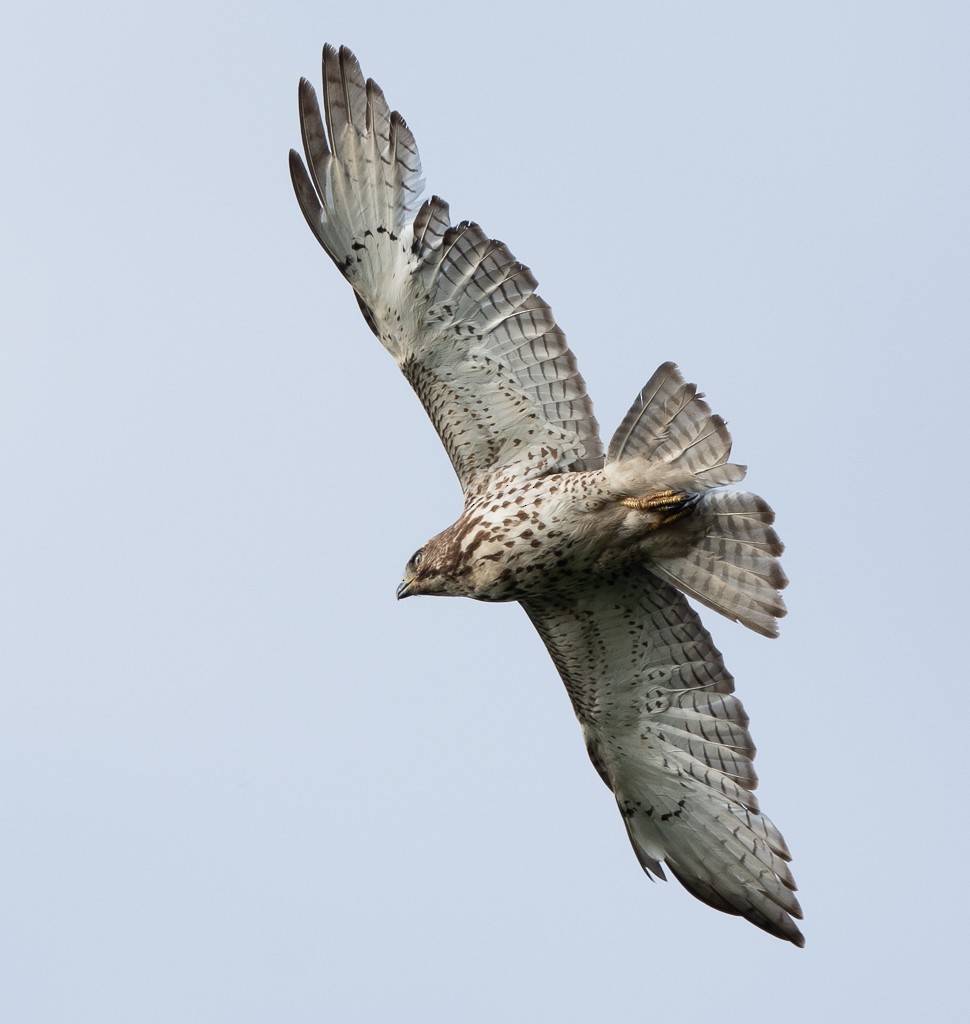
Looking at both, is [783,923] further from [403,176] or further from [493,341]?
[403,176]

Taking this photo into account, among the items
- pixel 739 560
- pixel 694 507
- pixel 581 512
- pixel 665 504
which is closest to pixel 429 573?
pixel 581 512

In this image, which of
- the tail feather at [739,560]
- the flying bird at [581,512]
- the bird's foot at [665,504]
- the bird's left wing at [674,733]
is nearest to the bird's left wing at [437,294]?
the flying bird at [581,512]

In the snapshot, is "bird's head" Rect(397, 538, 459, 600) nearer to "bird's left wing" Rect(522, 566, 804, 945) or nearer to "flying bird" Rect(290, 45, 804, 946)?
"flying bird" Rect(290, 45, 804, 946)

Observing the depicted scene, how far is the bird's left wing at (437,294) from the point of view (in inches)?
413

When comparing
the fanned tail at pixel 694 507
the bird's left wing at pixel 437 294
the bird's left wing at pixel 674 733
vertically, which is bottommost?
the bird's left wing at pixel 674 733

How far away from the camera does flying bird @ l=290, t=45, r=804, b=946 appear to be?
1019 cm

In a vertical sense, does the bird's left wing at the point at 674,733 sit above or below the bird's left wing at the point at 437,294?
below

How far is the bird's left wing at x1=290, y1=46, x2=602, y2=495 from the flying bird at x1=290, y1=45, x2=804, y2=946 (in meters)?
0.01

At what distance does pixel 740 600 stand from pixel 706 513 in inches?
19.6

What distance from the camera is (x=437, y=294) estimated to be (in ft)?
34.6

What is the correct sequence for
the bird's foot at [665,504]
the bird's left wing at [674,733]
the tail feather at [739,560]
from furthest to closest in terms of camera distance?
the bird's left wing at [674,733], the tail feather at [739,560], the bird's foot at [665,504]

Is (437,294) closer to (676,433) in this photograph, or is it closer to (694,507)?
(676,433)

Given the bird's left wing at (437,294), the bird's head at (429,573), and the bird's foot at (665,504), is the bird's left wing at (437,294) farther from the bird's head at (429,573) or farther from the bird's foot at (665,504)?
the bird's foot at (665,504)

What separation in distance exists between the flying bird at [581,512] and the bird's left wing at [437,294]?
0.01 m
